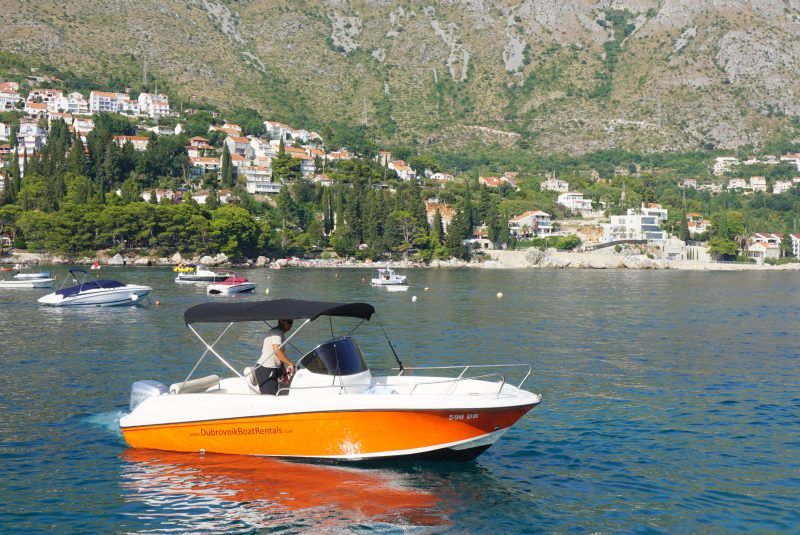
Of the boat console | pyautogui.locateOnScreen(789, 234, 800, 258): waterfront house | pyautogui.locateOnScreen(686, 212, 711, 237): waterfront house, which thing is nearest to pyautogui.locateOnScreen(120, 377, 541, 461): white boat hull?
the boat console

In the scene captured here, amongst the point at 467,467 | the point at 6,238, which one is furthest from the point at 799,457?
the point at 6,238

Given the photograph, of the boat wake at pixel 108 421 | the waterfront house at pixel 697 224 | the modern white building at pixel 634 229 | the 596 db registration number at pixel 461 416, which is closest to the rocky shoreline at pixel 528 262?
the modern white building at pixel 634 229

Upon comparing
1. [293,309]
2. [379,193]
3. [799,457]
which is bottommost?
[799,457]

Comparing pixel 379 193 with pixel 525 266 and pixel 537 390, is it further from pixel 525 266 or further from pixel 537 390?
pixel 537 390

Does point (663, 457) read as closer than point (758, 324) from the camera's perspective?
Yes

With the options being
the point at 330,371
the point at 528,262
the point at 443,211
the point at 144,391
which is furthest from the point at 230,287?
the point at 443,211

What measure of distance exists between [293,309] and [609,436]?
8.19 meters

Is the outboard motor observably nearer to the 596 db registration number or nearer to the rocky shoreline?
the 596 db registration number

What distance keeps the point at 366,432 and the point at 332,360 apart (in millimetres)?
1742

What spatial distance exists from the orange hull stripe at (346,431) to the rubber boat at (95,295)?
39468mm

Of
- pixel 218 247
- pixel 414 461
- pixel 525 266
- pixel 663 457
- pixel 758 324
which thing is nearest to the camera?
pixel 414 461

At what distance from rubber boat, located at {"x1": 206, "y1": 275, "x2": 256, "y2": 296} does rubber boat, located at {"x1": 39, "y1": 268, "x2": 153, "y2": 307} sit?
42.4 feet

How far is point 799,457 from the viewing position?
19062 mm

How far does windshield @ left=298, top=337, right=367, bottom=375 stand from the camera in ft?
59.1
